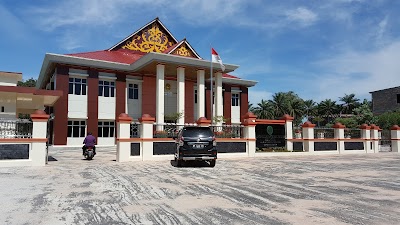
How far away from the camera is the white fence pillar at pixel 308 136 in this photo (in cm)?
2220

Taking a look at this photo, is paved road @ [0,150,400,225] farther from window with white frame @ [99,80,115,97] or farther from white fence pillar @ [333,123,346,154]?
window with white frame @ [99,80,115,97]

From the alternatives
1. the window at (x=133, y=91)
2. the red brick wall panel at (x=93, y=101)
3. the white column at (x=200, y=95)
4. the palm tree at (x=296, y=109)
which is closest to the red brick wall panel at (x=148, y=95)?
the window at (x=133, y=91)

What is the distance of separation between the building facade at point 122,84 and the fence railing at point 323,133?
38.5 feet

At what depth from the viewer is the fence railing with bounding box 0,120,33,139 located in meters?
13.5

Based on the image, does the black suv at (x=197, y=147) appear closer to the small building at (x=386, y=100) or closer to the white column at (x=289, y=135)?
the white column at (x=289, y=135)

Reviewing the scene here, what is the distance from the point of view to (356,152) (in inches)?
988

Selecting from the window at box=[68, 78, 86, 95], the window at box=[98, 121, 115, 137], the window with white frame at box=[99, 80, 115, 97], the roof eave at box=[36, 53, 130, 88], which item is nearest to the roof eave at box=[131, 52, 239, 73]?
the roof eave at box=[36, 53, 130, 88]

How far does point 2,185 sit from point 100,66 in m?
24.3

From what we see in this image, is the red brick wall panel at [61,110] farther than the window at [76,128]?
No

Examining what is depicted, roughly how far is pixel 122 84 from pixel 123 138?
19.0m

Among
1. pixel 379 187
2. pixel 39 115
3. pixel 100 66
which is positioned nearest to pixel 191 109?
pixel 100 66

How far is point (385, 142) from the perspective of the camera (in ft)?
94.0

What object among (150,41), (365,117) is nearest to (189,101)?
(150,41)

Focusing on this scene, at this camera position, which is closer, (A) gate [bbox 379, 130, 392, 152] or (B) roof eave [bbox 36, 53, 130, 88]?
(A) gate [bbox 379, 130, 392, 152]
